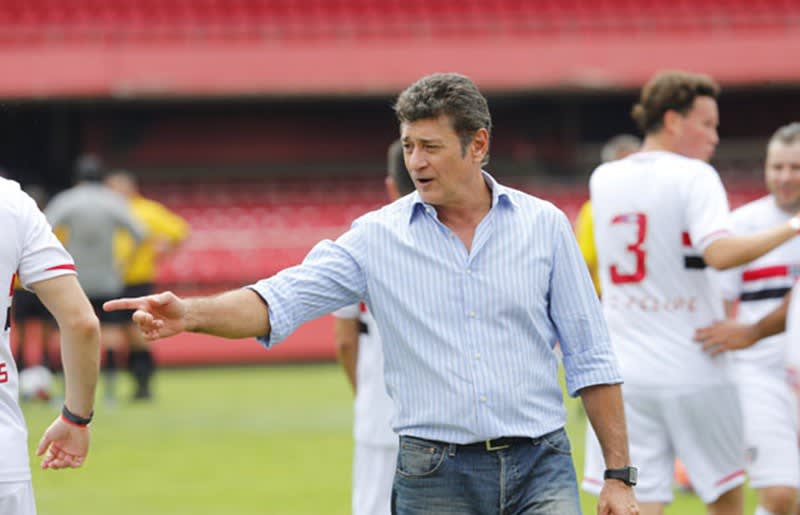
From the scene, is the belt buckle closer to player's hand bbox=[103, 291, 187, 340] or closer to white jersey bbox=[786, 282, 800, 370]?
white jersey bbox=[786, 282, 800, 370]

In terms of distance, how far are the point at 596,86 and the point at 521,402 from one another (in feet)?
64.0

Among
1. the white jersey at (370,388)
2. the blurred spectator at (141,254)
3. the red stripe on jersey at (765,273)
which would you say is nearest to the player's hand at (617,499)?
the white jersey at (370,388)

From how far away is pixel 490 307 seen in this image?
180 inches

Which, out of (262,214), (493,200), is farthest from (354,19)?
(493,200)

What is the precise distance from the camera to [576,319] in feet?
15.5

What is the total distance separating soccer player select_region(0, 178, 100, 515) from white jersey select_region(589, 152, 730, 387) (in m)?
2.71

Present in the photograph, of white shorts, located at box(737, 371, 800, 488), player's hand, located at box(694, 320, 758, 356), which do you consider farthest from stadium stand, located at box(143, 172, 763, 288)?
player's hand, located at box(694, 320, 758, 356)

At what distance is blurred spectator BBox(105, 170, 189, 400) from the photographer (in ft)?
51.5

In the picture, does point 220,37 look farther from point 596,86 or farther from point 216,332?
point 216,332

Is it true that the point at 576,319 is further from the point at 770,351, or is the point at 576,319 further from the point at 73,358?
the point at 770,351

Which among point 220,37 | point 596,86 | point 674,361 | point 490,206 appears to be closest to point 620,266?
point 674,361

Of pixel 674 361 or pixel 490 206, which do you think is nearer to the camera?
pixel 490 206

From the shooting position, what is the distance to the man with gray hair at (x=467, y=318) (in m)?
4.54

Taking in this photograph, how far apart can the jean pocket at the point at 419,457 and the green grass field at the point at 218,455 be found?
4.61 m
